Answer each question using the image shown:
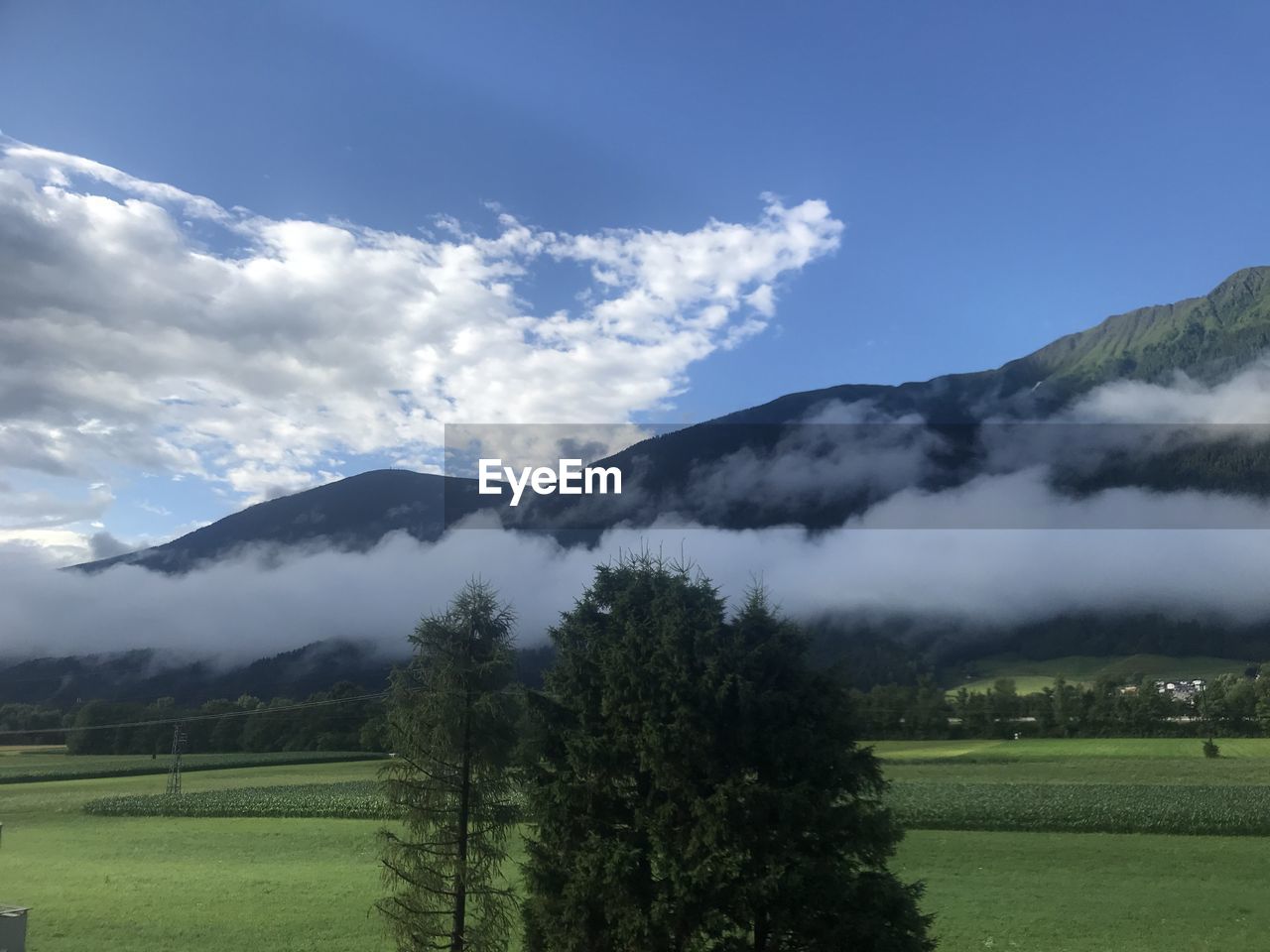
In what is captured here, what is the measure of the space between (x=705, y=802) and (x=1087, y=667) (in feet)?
536

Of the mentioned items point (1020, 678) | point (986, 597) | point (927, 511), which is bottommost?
point (1020, 678)

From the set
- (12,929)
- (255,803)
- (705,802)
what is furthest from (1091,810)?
(255,803)

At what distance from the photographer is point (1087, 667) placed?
149m

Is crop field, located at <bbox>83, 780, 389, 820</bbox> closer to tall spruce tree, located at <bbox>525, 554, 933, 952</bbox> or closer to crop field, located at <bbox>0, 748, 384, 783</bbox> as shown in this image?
crop field, located at <bbox>0, 748, 384, 783</bbox>

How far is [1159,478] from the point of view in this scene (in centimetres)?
18762

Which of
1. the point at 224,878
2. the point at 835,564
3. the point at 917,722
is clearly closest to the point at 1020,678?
the point at 835,564

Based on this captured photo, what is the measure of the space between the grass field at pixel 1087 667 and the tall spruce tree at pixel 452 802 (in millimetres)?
118492

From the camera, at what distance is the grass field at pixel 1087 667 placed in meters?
127

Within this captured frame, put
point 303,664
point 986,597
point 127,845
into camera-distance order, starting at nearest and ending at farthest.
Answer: point 127,845, point 303,664, point 986,597

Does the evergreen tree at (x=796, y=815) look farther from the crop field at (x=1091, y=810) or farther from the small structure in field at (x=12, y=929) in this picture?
the crop field at (x=1091, y=810)

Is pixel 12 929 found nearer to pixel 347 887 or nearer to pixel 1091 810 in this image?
pixel 347 887

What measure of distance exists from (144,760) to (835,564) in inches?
5725

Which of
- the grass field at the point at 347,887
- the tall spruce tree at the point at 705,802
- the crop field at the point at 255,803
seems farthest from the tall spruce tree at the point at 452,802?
the crop field at the point at 255,803

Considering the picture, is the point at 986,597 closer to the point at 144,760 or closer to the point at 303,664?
the point at 303,664
